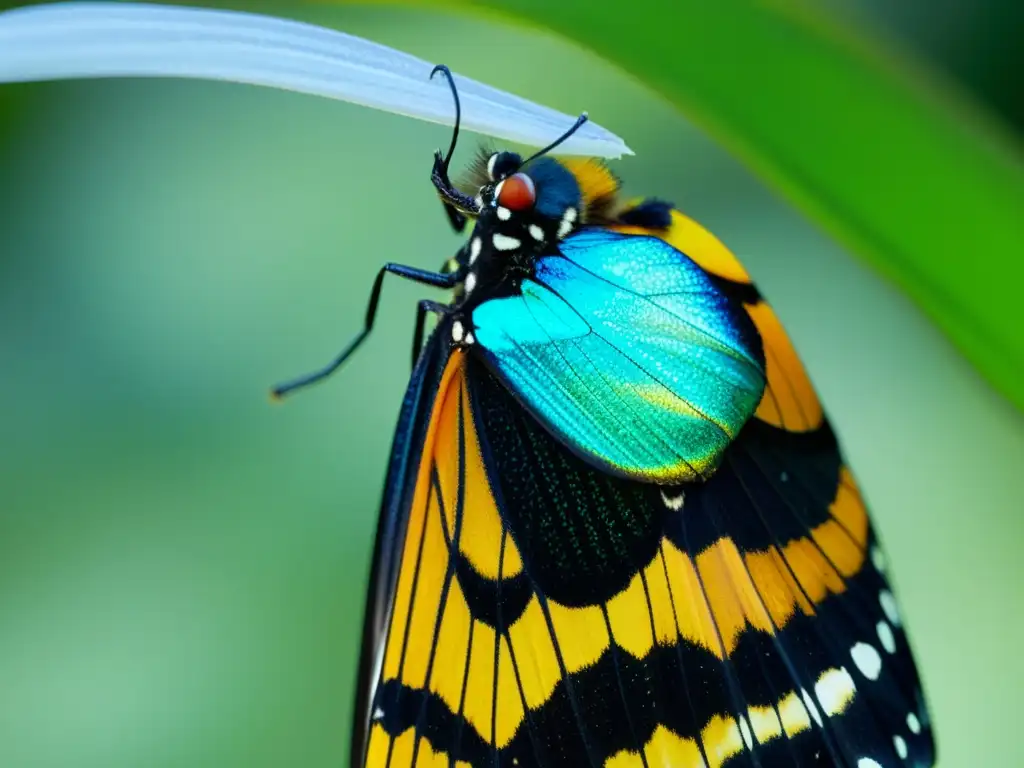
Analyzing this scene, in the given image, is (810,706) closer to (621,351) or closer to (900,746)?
(900,746)

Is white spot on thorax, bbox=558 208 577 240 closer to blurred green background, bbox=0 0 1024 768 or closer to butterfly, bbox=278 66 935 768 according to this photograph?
butterfly, bbox=278 66 935 768

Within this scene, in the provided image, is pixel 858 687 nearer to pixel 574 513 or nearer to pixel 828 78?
pixel 574 513

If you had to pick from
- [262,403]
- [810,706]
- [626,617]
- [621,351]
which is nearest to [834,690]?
[810,706]

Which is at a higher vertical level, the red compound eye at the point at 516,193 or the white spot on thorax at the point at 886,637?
the red compound eye at the point at 516,193

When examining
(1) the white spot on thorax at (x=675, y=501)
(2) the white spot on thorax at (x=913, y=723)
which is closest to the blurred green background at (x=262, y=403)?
(2) the white spot on thorax at (x=913, y=723)

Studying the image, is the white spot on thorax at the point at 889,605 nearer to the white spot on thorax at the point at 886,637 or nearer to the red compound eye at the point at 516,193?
the white spot on thorax at the point at 886,637

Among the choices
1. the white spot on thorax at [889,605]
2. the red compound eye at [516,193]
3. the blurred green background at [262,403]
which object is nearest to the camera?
the red compound eye at [516,193]

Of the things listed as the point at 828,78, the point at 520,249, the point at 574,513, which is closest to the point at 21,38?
the point at 520,249
